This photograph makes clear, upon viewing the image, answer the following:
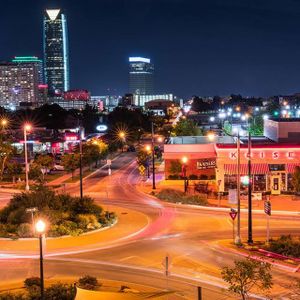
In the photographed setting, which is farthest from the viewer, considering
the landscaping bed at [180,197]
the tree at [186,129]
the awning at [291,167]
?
the tree at [186,129]

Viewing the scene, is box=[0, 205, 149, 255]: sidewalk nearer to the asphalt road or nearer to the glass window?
the asphalt road

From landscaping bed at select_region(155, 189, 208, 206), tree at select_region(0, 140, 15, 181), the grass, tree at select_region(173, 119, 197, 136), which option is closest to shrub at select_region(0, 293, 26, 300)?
landscaping bed at select_region(155, 189, 208, 206)

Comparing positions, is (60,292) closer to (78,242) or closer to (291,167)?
(78,242)

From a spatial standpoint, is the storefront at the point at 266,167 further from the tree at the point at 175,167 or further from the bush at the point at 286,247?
the bush at the point at 286,247

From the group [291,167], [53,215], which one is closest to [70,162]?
[291,167]

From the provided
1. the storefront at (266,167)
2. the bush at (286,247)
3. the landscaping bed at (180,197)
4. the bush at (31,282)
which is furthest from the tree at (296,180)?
the bush at (31,282)

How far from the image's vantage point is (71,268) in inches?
1136

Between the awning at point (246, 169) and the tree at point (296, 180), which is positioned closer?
the tree at point (296, 180)

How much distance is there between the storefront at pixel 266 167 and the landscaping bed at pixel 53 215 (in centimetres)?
1735

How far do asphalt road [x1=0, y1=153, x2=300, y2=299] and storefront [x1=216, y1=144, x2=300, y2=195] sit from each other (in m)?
11.0

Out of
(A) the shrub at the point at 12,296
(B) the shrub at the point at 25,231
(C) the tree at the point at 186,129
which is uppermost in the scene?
(C) the tree at the point at 186,129

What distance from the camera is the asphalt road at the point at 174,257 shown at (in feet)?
86.3

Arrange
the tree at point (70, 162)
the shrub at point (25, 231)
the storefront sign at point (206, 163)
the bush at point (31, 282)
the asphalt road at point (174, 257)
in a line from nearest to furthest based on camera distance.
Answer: the bush at point (31, 282), the asphalt road at point (174, 257), the shrub at point (25, 231), the storefront sign at point (206, 163), the tree at point (70, 162)

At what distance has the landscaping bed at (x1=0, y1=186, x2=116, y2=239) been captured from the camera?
3594cm
